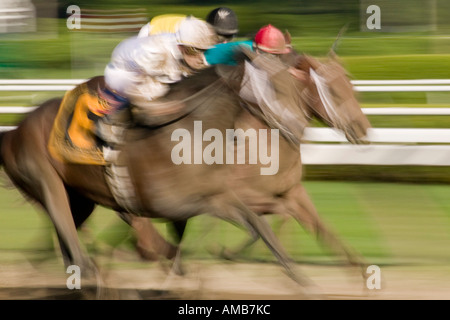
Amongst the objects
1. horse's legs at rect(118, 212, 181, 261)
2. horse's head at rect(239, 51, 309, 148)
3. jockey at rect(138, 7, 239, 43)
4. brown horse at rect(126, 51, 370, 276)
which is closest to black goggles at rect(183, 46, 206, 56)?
jockey at rect(138, 7, 239, 43)

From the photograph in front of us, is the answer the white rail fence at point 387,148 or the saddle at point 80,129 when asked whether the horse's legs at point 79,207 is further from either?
the white rail fence at point 387,148

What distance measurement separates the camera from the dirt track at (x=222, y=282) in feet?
13.9

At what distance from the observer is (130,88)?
394 cm

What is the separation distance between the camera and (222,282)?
14.8 ft

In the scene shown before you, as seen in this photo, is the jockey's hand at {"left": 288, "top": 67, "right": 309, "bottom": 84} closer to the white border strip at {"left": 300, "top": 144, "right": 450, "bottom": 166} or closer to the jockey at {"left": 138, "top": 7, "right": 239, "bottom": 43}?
the jockey at {"left": 138, "top": 7, "right": 239, "bottom": 43}

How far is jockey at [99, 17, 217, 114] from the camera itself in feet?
12.9

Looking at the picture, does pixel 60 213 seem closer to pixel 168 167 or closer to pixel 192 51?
pixel 168 167

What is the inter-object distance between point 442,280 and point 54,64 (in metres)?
9.17

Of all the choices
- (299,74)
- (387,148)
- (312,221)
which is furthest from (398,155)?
(299,74)

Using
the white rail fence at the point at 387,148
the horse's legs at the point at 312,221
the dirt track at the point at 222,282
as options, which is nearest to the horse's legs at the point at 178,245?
the dirt track at the point at 222,282

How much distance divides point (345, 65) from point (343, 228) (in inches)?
45.8

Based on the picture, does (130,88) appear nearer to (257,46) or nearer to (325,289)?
(257,46)

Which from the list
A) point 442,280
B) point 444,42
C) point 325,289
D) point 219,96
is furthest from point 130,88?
point 444,42

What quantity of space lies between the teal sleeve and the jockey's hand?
29cm
